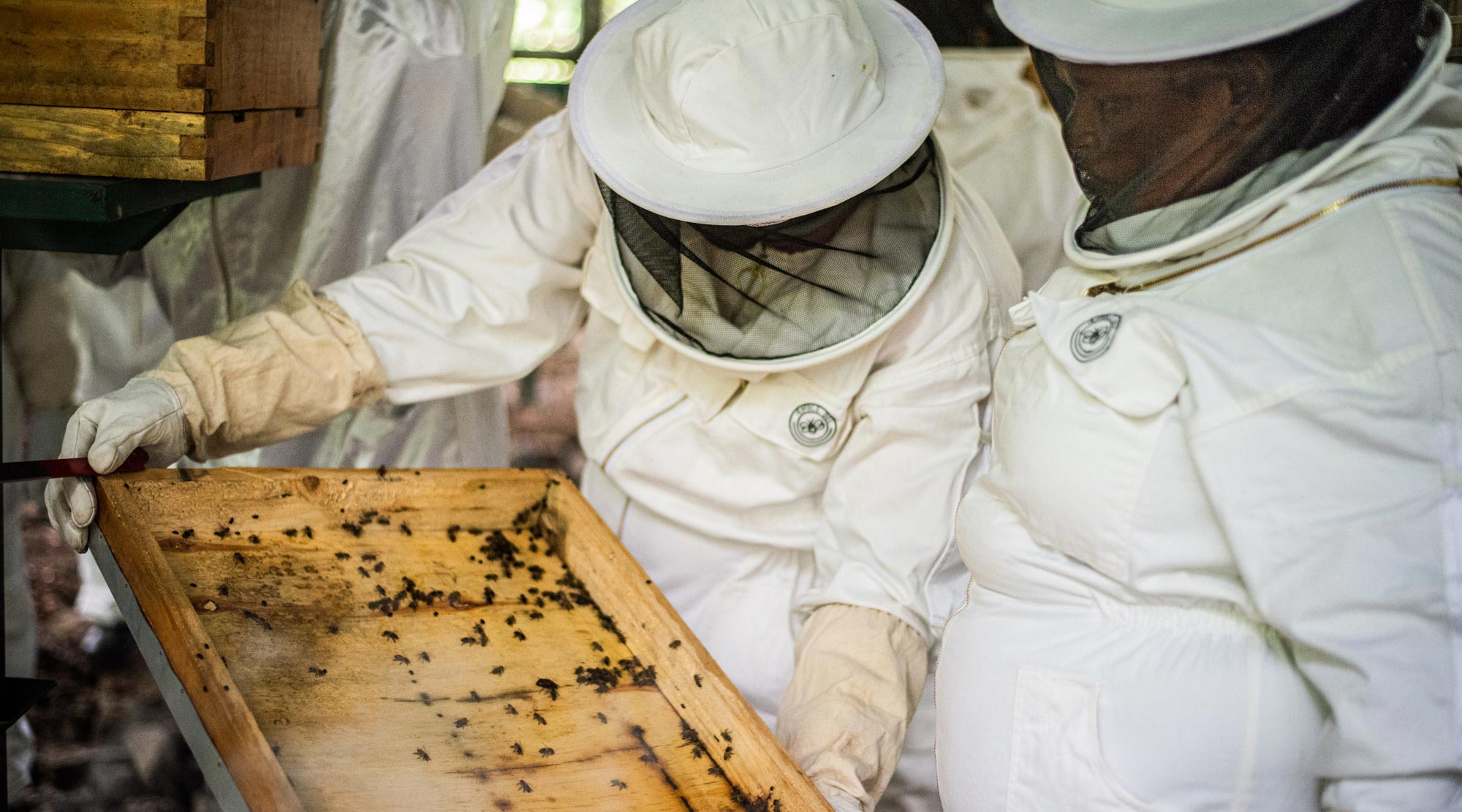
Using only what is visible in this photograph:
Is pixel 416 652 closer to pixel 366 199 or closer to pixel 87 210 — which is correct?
pixel 87 210

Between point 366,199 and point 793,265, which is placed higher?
point 793,265

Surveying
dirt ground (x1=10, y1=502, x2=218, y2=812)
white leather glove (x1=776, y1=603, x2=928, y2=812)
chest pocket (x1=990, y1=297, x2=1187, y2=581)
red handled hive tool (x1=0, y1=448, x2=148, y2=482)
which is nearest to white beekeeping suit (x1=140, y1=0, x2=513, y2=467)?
dirt ground (x1=10, y1=502, x2=218, y2=812)

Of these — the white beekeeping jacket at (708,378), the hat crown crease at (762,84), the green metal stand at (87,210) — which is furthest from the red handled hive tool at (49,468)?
the hat crown crease at (762,84)

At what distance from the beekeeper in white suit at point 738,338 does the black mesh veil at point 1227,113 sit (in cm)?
42

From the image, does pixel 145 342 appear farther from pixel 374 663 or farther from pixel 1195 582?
pixel 1195 582

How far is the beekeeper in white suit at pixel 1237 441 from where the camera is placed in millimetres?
1097

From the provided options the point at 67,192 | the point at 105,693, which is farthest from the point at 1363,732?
the point at 105,693

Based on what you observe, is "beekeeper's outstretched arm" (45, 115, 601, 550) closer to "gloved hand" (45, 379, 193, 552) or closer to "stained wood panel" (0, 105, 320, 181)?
"gloved hand" (45, 379, 193, 552)

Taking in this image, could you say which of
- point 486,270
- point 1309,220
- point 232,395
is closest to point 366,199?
point 486,270

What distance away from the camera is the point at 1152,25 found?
4.30 ft

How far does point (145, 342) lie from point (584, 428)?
1679mm

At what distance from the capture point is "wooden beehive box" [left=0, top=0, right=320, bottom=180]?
179 cm

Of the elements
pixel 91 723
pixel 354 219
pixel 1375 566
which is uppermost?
pixel 1375 566

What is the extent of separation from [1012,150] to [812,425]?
1157 millimetres
